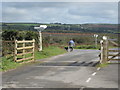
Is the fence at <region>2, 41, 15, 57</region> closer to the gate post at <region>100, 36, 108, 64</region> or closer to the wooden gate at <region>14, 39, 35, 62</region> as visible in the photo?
the wooden gate at <region>14, 39, 35, 62</region>

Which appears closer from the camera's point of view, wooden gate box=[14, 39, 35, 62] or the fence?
wooden gate box=[14, 39, 35, 62]

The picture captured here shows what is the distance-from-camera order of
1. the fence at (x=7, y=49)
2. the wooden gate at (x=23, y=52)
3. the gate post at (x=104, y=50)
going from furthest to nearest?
1. the fence at (x=7, y=49)
2. the gate post at (x=104, y=50)
3. the wooden gate at (x=23, y=52)

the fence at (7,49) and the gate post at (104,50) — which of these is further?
the fence at (7,49)

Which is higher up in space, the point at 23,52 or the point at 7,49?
the point at 7,49

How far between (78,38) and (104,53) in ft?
104

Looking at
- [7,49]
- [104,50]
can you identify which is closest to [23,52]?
[7,49]

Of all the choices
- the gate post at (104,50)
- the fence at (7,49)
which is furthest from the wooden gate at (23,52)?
the gate post at (104,50)

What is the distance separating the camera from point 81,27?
51469mm

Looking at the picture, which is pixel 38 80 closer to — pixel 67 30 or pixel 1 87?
pixel 1 87

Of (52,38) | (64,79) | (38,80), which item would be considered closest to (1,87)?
(38,80)

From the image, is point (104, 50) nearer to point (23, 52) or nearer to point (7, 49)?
point (23, 52)

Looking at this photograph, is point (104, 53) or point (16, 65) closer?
point (16, 65)

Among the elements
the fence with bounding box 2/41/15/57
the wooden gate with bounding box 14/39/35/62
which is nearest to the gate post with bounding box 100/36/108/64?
the wooden gate with bounding box 14/39/35/62

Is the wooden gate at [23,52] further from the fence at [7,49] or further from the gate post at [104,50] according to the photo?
the gate post at [104,50]
